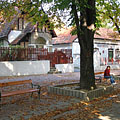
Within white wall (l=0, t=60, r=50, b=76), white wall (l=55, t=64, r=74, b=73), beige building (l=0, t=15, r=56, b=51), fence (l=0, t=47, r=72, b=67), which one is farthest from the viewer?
beige building (l=0, t=15, r=56, b=51)

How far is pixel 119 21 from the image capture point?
62.0ft

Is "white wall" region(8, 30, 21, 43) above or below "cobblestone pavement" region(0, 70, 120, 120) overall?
above

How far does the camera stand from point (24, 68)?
783 inches

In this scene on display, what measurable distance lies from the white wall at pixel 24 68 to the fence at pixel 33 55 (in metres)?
0.49

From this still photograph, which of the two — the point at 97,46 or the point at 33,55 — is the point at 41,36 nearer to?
the point at 33,55

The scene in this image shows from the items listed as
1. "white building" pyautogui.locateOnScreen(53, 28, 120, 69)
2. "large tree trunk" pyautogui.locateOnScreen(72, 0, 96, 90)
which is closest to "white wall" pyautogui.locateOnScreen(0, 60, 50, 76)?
"white building" pyautogui.locateOnScreen(53, 28, 120, 69)

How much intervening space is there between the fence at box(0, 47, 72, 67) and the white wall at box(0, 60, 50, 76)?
0.49 metres

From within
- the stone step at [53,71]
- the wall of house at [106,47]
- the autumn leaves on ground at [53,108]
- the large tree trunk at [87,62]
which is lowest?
the autumn leaves on ground at [53,108]

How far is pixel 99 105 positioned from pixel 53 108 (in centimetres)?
175

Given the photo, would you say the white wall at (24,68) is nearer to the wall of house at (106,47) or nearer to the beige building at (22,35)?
the beige building at (22,35)

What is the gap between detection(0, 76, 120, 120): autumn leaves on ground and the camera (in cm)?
631

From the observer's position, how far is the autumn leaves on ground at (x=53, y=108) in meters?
6.31

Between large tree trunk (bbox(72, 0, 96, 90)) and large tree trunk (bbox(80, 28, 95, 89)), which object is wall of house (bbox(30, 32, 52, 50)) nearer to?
large tree trunk (bbox(72, 0, 96, 90))

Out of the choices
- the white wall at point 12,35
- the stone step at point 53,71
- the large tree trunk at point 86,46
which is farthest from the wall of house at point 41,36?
the large tree trunk at point 86,46
